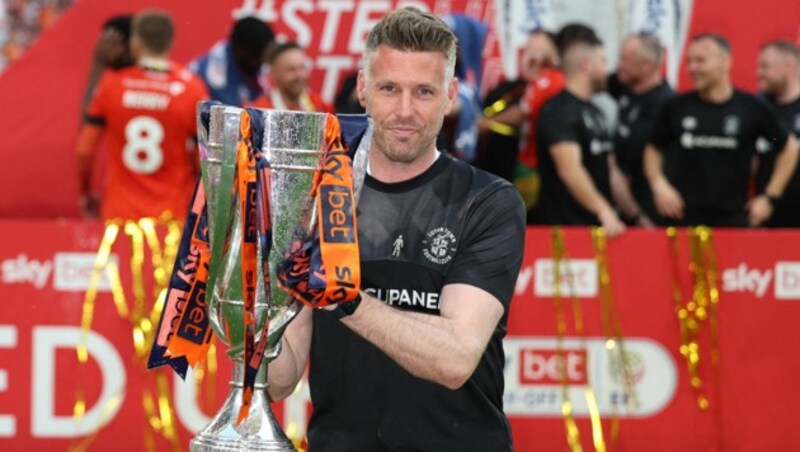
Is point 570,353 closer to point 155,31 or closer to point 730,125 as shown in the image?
point 730,125

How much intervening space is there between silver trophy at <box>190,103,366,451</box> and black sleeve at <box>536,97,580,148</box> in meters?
6.51

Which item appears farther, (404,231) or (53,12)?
(53,12)

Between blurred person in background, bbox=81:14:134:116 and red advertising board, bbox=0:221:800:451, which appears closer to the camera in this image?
red advertising board, bbox=0:221:800:451

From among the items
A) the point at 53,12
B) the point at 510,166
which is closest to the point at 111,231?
the point at 510,166

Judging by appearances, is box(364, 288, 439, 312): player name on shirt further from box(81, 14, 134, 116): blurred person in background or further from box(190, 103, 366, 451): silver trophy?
box(81, 14, 134, 116): blurred person in background

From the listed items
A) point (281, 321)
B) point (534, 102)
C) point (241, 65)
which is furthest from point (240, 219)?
point (241, 65)

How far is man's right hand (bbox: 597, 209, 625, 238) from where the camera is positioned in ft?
30.6

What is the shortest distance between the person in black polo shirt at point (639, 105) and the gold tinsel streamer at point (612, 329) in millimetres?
1857

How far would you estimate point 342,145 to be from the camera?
372cm

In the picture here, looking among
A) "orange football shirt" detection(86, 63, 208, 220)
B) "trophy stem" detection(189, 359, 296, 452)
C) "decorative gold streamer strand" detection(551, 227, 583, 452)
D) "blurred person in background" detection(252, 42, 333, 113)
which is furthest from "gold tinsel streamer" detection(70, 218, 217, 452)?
"trophy stem" detection(189, 359, 296, 452)

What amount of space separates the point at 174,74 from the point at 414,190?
6289 mm

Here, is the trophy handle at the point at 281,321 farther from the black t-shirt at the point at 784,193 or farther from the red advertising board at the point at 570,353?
the black t-shirt at the point at 784,193

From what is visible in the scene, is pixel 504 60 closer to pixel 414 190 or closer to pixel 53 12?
pixel 414 190

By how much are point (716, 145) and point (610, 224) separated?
3.68ft
